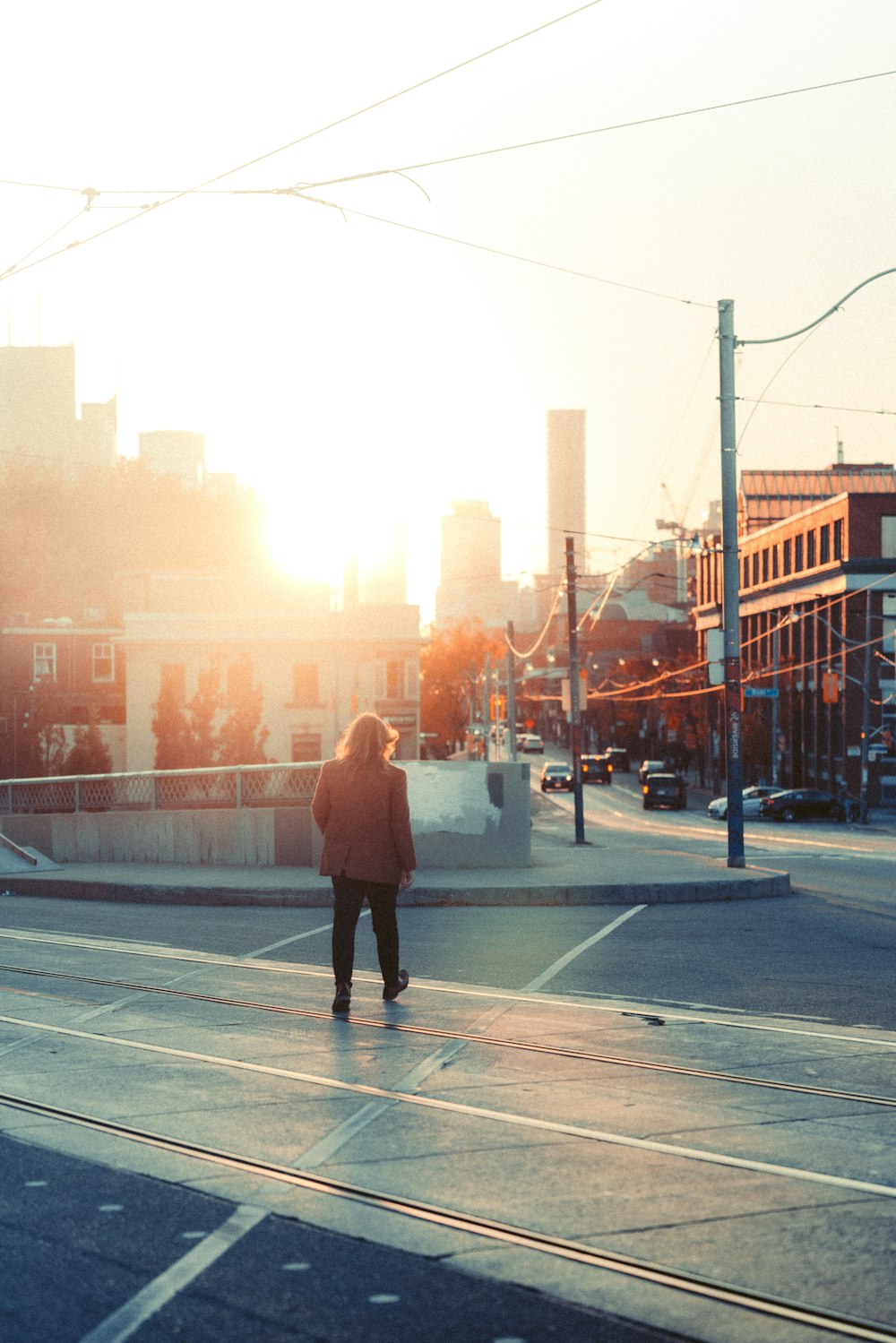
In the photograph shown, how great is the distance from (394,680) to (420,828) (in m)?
55.4

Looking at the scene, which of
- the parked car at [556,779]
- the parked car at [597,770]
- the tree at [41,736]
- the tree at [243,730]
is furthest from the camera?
the parked car at [597,770]

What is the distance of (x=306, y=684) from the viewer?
74.2 m

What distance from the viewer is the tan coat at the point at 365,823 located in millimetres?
9422

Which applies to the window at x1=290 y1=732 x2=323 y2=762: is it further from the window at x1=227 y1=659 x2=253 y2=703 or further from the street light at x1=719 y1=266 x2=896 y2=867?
the street light at x1=719 y1=266 x2=896 y2=867

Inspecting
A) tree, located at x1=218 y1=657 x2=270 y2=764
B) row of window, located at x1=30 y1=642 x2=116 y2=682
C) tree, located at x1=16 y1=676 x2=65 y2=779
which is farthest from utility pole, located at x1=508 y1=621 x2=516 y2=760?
row of window, located at x1=30 y1=642 x2=116 y2=682

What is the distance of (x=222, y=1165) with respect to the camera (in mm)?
6047

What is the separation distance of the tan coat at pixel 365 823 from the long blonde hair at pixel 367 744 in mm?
49

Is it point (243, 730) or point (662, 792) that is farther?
point (662, 792)

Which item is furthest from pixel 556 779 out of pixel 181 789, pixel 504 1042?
pixel 504 1042

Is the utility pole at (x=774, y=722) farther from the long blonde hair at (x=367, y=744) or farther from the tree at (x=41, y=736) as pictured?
the long blonde hair at (x=367, y=744)

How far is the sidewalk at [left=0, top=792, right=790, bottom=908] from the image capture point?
18234 mm

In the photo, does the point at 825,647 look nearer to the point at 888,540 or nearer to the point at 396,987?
the point at 888,540

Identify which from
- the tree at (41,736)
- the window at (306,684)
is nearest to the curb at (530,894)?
the tree at (41,736)

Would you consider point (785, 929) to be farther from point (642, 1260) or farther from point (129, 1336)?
point (129, 1336)
